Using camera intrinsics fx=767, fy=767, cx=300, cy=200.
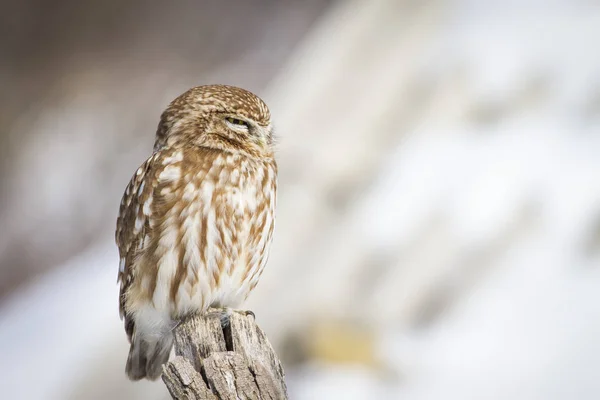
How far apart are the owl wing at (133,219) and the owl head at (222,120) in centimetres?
16

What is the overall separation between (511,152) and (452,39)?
0.97 metres

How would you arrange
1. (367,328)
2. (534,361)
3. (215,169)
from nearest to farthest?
1. (215,169)
2. (534,361)
3. (367,328)

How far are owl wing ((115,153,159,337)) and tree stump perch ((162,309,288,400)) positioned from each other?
609 millimetres

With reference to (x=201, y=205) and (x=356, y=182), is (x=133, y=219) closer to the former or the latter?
(x=201, y=205)

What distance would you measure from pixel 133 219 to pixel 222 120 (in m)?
0.54

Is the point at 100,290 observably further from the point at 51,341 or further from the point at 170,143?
the point at 170,143

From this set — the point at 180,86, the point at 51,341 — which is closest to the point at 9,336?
the point at 51,341

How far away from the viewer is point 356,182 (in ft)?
Result: 17.2

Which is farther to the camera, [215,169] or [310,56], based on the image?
[310,56]

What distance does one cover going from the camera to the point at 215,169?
9.34 ft

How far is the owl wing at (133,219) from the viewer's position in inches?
114

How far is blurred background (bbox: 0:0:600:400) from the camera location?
4520mm

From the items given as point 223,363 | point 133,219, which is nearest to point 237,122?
point 133,219

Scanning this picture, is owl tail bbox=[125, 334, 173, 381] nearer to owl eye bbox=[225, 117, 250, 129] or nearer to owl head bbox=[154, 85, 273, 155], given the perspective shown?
owl head bbox=[154, 85, 273, 155]
